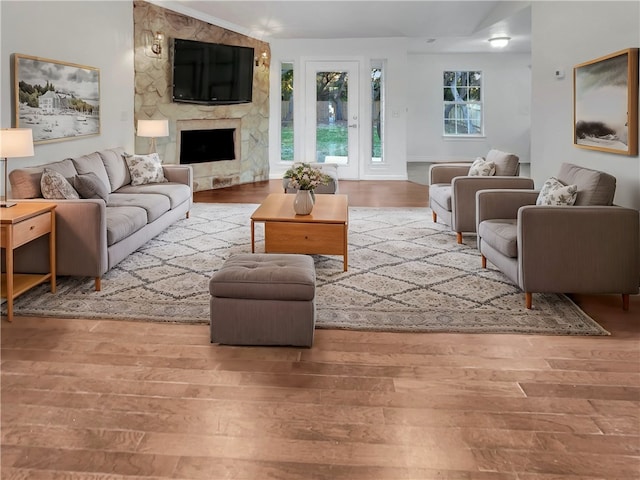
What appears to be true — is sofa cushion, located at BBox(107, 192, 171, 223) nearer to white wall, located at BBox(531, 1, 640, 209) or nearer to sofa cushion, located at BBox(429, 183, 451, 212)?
sofa cushion, located at BBox(429, 183, 451, 212)

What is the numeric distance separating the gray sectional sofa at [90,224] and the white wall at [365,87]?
549cm

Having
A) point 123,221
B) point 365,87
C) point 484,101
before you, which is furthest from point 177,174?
point 484,101

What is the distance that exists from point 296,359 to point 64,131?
399 centimetres

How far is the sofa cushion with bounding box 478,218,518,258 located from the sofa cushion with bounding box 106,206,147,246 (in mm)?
2762

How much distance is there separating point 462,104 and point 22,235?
11832 millimetres

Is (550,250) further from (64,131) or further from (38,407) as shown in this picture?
(64,131)

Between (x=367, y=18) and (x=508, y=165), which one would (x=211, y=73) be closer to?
(x=367, y=18)

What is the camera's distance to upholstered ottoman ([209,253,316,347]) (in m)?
2.95

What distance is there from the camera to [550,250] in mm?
3500

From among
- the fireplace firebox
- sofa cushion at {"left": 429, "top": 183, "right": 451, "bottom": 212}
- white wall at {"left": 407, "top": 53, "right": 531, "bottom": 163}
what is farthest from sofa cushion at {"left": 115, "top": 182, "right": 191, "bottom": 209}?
white wall at {"left": 407, "top": 53, "right": 531, "bottom": 163}

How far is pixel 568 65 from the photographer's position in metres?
5.14

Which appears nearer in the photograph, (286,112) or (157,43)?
(157,43)

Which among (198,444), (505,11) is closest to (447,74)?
(505,11)

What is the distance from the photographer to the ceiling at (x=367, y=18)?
25.6ft
